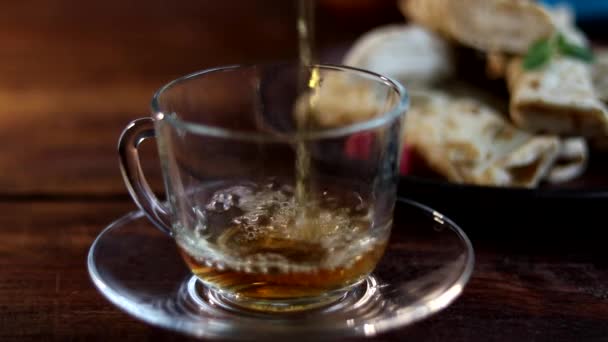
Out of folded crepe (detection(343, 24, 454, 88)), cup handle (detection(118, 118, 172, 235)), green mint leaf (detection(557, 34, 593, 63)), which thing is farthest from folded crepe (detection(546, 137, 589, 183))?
cup handle (detection(118, 118, 172, 235))

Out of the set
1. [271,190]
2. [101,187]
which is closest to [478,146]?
[271,190]

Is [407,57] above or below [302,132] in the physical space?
below

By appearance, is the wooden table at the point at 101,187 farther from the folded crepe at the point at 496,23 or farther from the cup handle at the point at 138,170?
the folded crepe at the point at 496,23

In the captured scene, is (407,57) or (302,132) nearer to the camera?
(302,132)

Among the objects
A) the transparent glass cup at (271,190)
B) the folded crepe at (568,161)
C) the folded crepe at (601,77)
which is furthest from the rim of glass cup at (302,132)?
the folded crepe at (601,77)

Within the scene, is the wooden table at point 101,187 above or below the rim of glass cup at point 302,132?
below

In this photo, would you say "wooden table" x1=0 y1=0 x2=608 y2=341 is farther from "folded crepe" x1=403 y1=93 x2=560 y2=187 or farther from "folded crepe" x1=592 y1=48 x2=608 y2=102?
"folded crepe" x1=592 y1=48 x2=608 y2=102

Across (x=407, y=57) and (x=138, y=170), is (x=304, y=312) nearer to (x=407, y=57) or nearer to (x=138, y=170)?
(x=138, y=170)
